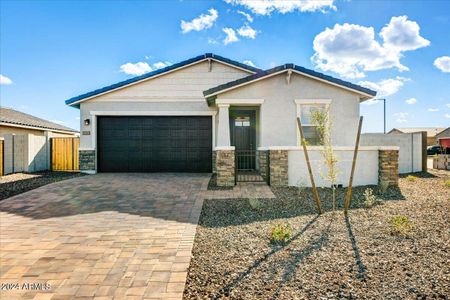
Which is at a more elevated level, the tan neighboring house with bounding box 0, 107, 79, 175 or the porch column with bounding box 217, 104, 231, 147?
the porch column with bounding box 217, 104, 231, 147

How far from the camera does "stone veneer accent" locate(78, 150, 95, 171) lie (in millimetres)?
12766

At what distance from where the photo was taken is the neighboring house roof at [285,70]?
10.0m

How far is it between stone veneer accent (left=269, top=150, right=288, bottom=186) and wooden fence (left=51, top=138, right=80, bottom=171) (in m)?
10.8

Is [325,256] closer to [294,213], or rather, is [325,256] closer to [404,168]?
[294,213]

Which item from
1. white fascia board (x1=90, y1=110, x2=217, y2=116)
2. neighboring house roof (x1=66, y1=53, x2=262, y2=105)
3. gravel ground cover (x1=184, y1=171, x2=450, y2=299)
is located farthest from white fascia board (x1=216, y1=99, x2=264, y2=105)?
gravel ground cover (x1=184, y1=171, x2=450, y2=299)

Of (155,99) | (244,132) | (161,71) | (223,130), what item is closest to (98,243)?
(223,130)

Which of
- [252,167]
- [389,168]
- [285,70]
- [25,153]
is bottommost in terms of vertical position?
[252,167]

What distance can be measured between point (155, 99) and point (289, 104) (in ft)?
20.8

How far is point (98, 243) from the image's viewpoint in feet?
14.1

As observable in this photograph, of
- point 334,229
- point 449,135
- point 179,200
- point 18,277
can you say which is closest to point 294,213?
point 334,229

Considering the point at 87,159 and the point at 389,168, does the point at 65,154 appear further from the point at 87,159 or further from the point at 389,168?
the point at 389,168

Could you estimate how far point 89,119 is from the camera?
42.2 ft

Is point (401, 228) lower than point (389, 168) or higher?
lower

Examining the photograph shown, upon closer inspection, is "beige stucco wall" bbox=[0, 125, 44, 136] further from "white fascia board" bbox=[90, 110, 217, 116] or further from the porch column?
the porch column
